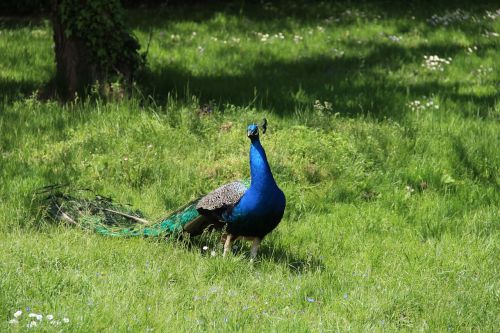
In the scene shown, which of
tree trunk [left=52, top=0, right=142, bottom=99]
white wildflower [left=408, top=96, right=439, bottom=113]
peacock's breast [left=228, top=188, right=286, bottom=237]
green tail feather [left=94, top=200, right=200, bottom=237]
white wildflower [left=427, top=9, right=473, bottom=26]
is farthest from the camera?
white wildflower [left=427, top=9, right=473, bottom=26]

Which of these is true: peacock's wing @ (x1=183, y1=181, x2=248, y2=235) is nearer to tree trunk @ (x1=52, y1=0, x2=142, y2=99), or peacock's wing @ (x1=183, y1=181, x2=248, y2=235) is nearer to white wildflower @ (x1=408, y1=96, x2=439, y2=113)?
tree trunk @ (x1=52, y1=0, x2=142, y2=99)

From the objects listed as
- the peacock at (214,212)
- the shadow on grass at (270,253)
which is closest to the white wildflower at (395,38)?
the shadow on grass at (270,253)

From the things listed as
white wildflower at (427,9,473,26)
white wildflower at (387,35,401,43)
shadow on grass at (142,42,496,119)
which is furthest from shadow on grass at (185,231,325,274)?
white wildflower at (427,9,473,26)

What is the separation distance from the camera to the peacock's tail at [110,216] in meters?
5.84

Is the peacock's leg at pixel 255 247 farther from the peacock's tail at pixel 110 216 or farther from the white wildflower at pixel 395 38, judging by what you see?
the white wildflower at pixel 395 38

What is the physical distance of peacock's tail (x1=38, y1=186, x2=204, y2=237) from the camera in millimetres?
5836

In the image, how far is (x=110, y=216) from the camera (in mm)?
6098

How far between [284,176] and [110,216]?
1874 millimetres

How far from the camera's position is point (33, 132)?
8.09 m

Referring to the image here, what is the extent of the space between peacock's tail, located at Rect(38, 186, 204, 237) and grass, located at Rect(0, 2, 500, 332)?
0.13 m

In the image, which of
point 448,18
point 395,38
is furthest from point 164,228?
point 448,18

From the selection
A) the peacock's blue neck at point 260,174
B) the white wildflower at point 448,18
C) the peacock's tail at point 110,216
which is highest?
the peacock's blue neck at point 260,174

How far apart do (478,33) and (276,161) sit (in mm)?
6559

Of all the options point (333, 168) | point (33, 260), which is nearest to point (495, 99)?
point (333, 168)
